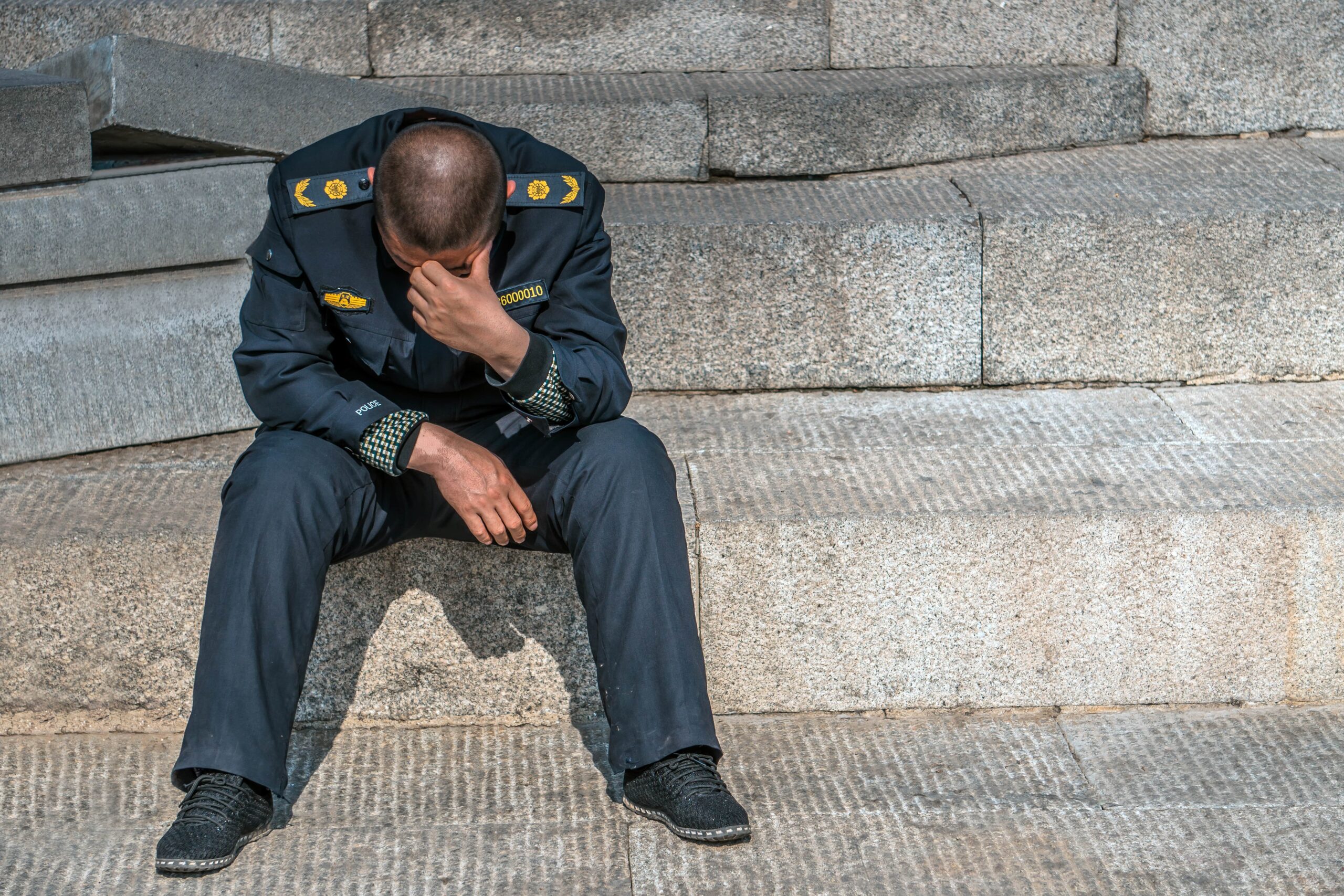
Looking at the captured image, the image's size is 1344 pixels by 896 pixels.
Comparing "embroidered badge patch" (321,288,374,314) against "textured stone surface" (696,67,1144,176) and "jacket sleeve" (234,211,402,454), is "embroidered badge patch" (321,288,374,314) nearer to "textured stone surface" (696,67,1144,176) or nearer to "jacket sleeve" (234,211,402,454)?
"jacket sleeve" (234,211,402,454)

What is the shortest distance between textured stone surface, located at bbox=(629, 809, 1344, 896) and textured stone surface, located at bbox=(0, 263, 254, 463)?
159cm

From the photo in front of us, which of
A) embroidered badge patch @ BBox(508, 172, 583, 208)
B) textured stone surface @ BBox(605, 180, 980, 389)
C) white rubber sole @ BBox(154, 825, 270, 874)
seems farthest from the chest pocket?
white rubber sole @ BBox(154, 825, 270, 874)

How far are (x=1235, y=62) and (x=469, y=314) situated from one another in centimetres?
306

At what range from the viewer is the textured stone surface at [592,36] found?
448 cm

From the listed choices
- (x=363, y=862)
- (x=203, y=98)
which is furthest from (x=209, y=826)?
(x=203, y=98)

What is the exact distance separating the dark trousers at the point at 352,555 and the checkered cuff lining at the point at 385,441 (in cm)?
7

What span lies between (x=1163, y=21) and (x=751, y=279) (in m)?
1.81

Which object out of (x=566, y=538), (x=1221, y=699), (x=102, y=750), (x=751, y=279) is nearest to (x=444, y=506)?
(x=566, y=538)

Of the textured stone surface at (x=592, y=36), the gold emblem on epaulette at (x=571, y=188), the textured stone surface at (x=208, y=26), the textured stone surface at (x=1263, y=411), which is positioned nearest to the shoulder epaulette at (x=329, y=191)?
the gold emblem on epaulette at (x=571, y=188)

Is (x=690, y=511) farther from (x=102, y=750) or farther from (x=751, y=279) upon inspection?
(x=102, y=750)

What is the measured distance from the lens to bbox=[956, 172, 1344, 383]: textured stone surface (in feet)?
11.9

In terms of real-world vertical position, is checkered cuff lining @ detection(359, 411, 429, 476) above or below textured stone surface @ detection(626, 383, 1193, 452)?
above

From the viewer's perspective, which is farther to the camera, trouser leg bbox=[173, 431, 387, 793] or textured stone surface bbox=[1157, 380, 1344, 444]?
textured stone surface bbox=[1157, 380, 1344, 444]

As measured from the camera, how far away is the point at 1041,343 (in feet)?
12.1
